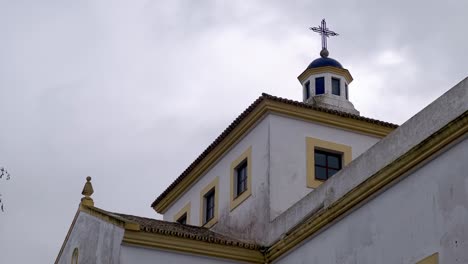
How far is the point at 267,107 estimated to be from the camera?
1944cm

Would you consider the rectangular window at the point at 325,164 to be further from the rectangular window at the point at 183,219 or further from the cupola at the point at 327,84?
the rectangular window at the point at 183,219

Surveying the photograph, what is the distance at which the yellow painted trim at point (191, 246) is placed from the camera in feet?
54.6

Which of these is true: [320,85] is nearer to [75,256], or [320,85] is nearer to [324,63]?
[324,63]

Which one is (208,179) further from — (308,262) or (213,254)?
(308,262)

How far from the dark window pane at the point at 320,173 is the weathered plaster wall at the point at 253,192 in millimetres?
1317

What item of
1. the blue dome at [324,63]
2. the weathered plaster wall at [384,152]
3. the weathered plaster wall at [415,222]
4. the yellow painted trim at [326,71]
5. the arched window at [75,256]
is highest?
the blue dome at [324,63]

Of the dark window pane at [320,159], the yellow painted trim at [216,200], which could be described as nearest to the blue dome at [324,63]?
the dark window pane at [320,159]

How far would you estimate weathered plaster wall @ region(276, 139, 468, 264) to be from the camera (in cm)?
1220

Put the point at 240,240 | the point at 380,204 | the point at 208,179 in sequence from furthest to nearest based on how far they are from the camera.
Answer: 1. the point at 208,179
2. the point at 240,240
3. the point at 380,204

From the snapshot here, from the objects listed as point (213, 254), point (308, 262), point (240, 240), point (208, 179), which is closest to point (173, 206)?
point (208, 179)

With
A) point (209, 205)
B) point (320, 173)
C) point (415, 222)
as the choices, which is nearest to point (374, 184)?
point (415, 222)

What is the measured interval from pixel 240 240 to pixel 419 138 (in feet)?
22.1

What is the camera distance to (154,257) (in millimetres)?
16797

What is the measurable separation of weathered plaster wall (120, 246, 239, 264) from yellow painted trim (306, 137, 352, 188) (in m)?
3.34
